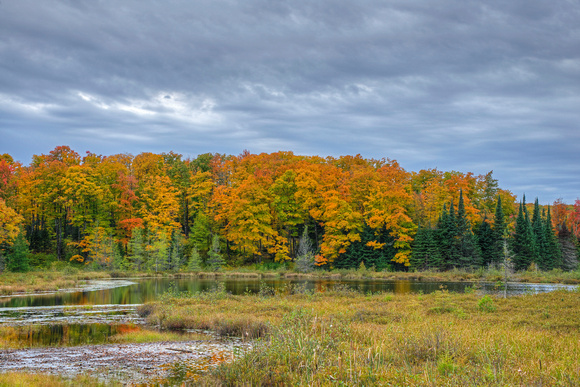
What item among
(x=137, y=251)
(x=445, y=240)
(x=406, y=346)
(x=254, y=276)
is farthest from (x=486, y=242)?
(x=406, y=346)

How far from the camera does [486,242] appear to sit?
57.0 metres

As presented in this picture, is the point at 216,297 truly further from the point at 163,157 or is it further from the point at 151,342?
the point at 163,157

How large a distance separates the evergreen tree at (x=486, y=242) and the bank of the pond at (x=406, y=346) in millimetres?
38120

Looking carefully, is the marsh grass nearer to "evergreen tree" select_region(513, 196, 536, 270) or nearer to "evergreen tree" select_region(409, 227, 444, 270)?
"evergreen tree" select_region(409, 227, 444, 270)

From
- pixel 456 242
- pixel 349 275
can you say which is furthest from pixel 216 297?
pixel 456 242

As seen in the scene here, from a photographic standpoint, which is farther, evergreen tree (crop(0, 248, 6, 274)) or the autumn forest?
the autumn forest

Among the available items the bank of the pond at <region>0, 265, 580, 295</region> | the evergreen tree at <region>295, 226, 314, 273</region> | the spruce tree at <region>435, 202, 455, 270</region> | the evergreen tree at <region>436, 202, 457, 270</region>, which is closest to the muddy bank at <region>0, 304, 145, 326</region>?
the bank of the pond at <region>0, 265, 580, 295</region>

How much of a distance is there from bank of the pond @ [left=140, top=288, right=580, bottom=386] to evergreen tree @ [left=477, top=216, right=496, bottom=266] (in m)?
38.1

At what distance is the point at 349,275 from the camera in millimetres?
48500

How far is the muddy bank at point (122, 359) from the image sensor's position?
445 inches

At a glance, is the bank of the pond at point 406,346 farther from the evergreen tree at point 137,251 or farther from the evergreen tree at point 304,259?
the evergreen tree at point 137,251

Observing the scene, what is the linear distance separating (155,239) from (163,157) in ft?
72.7

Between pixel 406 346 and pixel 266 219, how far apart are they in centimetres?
4419

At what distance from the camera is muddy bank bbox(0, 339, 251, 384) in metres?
11.3
